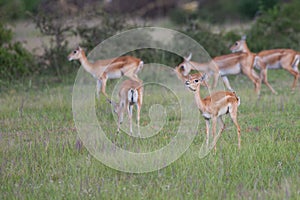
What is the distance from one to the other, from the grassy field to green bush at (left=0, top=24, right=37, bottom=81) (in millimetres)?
3524

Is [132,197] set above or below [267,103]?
below

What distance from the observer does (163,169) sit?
204 inches

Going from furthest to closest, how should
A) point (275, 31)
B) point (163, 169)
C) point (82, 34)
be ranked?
point (275, 31) < point (82, 34) < point (163, 169)

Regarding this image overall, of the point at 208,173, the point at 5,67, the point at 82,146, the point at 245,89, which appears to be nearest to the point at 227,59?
the point at 245,89

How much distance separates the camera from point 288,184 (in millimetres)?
4461

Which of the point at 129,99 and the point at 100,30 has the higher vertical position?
the point at 100,30

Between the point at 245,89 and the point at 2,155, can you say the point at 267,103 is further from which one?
the point at 2,155

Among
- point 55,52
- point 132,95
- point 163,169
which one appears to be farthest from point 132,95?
point 55,52

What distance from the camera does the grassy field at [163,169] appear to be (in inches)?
179

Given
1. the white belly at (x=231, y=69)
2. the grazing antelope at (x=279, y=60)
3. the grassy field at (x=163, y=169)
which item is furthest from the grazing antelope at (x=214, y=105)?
the grazing antelope at (x=279, y=60)

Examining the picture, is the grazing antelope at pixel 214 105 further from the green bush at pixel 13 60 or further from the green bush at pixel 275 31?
the green bush at pixel 275 31

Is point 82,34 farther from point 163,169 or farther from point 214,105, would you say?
point 163,169

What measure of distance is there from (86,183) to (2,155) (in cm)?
136

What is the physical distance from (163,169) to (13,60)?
6.97 metres
